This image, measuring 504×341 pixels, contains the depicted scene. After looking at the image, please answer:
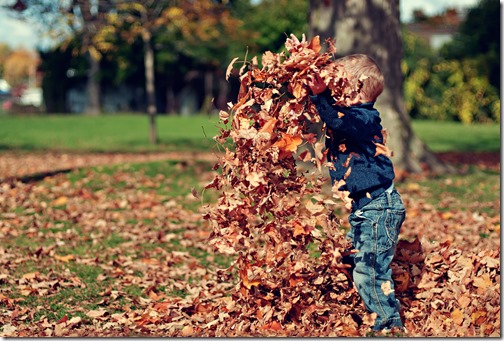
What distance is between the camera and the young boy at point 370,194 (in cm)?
433

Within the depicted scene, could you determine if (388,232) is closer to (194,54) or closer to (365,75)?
(365,75)

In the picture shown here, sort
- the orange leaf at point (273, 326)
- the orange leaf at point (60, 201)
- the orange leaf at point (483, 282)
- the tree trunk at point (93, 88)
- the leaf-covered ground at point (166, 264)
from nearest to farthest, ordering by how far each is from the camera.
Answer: the orange leaf at point (273, 326)
the leaf-covered ground at point (166, 264)
the orange leaf at point (483, 282)
the orange leaf at point (60, 201)
the tree trunk at point (93, 88)

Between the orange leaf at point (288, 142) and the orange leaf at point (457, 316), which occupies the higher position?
the orange leaf at point (288, 142)

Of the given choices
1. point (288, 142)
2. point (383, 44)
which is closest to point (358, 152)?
point (288, 142)

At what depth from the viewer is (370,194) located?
4.35 metres

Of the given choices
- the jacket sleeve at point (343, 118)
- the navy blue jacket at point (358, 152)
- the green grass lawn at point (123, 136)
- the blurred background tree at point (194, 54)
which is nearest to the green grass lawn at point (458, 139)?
the green grass lawn at point (123, 136)

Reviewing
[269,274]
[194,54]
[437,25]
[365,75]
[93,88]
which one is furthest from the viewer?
[437,25]

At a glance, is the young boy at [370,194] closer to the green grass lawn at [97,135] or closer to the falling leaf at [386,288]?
the falling leaf at [386,288]

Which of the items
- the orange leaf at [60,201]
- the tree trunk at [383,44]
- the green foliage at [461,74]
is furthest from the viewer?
the green foliage at [461,74]

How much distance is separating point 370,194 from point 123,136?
19.4 metres

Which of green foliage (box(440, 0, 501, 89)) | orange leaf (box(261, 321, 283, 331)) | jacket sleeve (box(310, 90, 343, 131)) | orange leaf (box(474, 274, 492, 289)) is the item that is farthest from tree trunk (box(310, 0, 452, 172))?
green foliage (box(440, 0, 501, 89))

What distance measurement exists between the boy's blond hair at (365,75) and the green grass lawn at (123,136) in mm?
10383

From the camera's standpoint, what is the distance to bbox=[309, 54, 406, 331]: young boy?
4332 millimetres

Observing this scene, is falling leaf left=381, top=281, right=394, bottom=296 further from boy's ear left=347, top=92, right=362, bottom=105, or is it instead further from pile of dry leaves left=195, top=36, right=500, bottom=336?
boy's ear left=347, top=92, right=362, bottom=105
